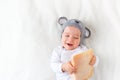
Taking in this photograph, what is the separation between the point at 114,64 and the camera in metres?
1.18

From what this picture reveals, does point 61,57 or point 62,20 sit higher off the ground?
point 62,20

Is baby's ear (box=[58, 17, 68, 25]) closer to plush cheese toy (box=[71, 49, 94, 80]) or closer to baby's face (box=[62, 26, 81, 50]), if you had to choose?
baby's face (box=[62, 26, 81, 50])

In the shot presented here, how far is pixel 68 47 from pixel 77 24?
96mm

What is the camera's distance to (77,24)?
3.82ft

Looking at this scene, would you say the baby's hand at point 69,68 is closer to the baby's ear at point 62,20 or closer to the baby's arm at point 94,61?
the baby's arm at point 94,61

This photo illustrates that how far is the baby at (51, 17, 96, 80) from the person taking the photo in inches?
45.1

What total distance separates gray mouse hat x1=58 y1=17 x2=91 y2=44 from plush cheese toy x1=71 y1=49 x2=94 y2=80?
0.35 feet

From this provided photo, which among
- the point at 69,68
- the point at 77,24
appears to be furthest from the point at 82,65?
the point at 77,24

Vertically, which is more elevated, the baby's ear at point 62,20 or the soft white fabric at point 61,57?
the baby's ear at point 62,20

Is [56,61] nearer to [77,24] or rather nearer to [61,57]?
[61,57]

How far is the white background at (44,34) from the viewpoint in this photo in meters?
1.19

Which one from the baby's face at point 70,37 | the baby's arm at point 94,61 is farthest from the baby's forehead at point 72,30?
the baby's arm at point 94,61

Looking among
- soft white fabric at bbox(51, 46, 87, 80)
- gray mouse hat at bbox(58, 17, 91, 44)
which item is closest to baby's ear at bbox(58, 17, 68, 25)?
gray mouse hat at bbox(58, 17, 91, 44)

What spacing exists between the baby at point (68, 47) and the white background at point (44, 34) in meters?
0.04
